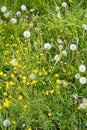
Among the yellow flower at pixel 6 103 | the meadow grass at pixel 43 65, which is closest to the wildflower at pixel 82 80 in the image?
the meadow grass at pixel 43 65

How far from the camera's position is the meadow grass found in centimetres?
277

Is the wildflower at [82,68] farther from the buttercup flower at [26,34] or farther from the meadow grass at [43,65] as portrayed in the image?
the buttercup flower at [26,34]

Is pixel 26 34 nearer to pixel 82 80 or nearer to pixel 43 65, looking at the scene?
pixel 43 65

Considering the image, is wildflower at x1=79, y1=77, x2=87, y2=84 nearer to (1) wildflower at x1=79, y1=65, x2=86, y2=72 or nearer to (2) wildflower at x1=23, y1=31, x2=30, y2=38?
(1) wildflower at x1=79, y1=65, x2=86, y2=72

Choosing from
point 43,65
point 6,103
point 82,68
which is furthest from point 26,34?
point 6,103

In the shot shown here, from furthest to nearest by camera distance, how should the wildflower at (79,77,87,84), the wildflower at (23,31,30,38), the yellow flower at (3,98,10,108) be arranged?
1. the wildflower at (23,31,30,38)
2. the wildflower at (79,77,87,84)
3. the yellow flower at (3,98,10,108)

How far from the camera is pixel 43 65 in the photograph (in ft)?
10.5

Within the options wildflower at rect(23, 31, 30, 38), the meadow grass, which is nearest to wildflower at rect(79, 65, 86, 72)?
the meadow grass

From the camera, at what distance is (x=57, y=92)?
9.40ft

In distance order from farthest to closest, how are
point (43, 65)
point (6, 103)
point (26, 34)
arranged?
point (26, 34) < point (43, 65) < point (6, 103)

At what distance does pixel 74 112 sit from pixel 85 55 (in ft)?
2.08

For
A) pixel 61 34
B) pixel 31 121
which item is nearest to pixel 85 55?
pixel 61 34

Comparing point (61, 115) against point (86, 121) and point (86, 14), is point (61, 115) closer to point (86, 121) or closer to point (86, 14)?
point (86, 121)

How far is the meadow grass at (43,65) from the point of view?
9.10 feet
